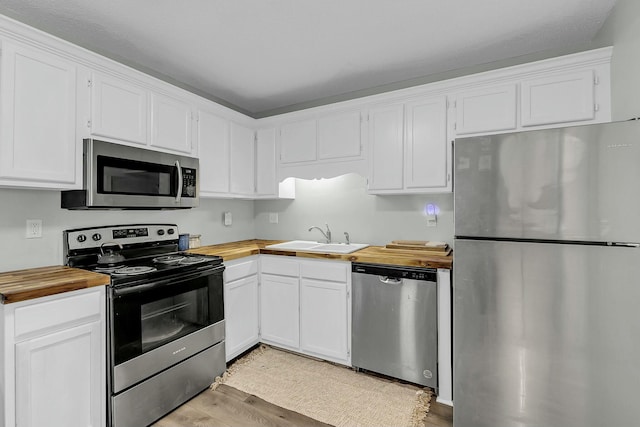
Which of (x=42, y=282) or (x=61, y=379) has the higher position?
(x=42, y=282)

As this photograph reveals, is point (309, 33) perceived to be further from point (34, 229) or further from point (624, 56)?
point (34, 229)

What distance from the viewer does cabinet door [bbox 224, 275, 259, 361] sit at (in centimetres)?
261

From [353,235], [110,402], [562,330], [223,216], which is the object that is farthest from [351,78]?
[110,402]

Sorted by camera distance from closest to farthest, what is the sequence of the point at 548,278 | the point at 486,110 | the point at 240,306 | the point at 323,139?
1. the point at 548,278
2. the point at 486,110
3. the point at 240,306
4. the point at 323,139

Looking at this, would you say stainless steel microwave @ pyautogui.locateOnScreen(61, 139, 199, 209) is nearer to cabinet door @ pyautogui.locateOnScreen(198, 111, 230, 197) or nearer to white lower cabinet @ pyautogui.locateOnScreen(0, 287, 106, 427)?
cabinet door @ pyautogui.locateOnScreen(198, 111, 230, 197)

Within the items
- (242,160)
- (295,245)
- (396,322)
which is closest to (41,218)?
(242,160)

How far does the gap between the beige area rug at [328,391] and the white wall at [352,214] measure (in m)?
1.23

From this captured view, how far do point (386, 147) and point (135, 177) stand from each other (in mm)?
1982

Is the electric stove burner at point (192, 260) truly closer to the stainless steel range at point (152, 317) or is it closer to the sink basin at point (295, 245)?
the stainless steel range at point (152, 317)

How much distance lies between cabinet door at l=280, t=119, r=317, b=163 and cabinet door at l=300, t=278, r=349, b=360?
122 cm

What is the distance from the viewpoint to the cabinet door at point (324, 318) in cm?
258

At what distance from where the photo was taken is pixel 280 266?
284cm

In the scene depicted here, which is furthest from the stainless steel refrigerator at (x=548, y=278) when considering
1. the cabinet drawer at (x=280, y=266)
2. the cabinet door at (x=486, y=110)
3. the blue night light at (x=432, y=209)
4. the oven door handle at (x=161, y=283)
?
the oven door handle at (x=161, y=283)

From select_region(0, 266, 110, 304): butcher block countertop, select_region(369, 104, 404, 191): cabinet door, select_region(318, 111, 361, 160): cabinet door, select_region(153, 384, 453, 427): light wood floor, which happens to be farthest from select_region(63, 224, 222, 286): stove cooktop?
select_region(369, 104, 404, 191): cabinet door
